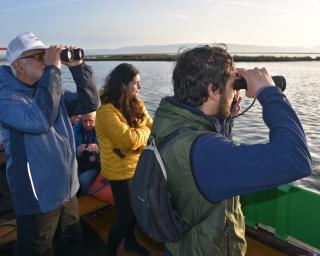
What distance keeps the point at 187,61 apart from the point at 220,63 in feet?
0.44

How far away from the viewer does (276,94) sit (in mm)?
1295

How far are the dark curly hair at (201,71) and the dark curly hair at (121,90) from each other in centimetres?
143

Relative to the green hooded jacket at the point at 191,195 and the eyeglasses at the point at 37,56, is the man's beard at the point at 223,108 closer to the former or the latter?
the green hooded jacket at the point at 191,195

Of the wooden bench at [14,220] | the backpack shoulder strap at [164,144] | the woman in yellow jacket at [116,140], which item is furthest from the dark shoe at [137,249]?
the backpack shoulder strap at [164,144]

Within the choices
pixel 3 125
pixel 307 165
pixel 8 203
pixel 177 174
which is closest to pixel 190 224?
pixel 177 174

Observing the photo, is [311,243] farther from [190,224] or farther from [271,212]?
[190,224]

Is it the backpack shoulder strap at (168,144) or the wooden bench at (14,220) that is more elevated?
the backpack shoulder strap at (168,144)

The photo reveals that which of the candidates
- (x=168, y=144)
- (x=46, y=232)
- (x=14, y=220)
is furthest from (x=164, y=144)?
(x=14, y=220)

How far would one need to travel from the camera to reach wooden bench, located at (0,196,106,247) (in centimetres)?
328

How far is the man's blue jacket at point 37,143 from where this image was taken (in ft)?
6.38

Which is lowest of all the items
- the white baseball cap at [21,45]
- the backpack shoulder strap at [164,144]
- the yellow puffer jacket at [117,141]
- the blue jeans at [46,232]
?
the blue jeans at [46,232]

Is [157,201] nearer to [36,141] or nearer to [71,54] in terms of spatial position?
[36,141]

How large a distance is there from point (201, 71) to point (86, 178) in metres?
3.23

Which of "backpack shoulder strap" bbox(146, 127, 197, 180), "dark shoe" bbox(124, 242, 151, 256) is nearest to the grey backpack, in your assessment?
"backpack shoulder strap" bbox(146, 127, 197, 180)
